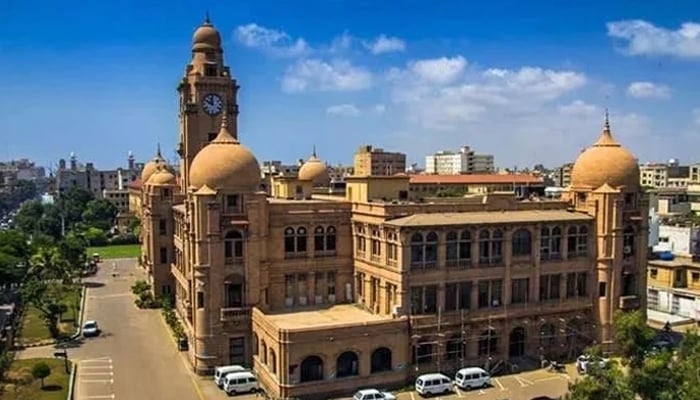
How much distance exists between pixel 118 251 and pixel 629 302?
3564 inches

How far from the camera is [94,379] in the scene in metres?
43.8

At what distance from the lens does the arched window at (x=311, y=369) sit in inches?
1606

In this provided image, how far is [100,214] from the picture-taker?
142625mm

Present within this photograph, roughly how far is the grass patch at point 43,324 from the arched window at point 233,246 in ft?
62.6

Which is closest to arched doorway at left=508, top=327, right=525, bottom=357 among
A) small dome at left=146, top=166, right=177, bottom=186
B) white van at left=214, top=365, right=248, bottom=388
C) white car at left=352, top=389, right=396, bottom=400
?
white car at left=352, top=389, right=396, bottom=400

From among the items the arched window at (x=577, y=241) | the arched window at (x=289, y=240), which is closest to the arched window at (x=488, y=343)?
the arched window at (x=577, y=241)

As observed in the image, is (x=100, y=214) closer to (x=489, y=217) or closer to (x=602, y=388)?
(x=489, y=217)

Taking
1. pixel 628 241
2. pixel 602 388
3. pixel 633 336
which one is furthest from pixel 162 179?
pixel 602 388

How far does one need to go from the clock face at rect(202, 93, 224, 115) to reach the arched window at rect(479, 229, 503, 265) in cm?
3262

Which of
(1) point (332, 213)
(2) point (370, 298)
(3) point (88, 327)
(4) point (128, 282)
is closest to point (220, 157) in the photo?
(1) point (332, 213)

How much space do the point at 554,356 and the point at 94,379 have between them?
3310cm

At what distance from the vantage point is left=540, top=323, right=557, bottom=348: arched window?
4803cm

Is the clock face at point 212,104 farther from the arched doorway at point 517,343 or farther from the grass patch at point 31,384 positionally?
the arched doorway at point 517,343

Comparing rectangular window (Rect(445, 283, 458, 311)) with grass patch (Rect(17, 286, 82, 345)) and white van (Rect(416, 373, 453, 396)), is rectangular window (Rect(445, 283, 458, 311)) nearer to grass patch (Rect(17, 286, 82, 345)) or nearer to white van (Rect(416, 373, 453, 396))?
white van (Rect(416, 373, 453, 396))
